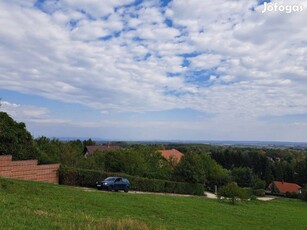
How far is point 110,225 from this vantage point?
8.56m

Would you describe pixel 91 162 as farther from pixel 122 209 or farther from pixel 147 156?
pixel 122 209

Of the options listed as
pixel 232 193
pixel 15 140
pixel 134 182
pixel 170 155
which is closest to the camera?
pixel 15 140

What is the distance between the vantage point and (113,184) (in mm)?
27359

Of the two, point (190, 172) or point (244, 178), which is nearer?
point (190, 172)

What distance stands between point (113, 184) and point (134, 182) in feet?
14.8

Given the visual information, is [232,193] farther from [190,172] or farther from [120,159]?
[120,159]

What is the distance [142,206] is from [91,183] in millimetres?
11783

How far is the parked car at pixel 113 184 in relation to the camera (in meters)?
27.0

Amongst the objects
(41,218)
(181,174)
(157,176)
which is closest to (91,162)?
(157,176)

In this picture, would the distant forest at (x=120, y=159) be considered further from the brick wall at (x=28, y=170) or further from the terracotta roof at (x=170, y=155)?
the terracotta roof at (x=170, y=155)

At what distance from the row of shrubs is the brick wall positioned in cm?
89

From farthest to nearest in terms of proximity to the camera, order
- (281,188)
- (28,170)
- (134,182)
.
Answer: (281,188), (134,182), (28,170)

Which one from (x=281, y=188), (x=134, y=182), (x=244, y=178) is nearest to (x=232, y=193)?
(x=134, y=182)

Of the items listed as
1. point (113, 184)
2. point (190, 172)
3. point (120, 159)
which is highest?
point (120, 159)
